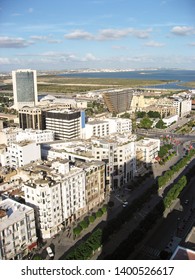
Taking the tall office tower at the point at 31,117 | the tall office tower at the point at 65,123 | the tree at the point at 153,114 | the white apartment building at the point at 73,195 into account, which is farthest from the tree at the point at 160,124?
the white apartment building at the point at 73,195

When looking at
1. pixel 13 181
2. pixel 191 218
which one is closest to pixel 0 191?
pixel 13 181

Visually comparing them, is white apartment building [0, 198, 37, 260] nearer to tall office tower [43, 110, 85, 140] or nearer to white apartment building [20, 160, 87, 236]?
white apartment building [20, 160, 87, 236]

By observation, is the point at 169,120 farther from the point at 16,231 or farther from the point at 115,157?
Answer: the point at 16,231

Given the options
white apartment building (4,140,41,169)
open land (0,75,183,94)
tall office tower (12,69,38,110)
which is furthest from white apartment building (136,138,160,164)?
open land (0,75,183,94)

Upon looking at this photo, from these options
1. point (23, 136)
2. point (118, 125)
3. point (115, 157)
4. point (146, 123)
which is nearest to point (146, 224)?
point (115, 157)

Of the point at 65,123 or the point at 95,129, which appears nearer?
the point at 65,123

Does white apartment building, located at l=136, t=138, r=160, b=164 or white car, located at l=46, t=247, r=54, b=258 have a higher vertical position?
white apartment building, located at l=136, t=138, r=160, b=164
